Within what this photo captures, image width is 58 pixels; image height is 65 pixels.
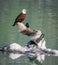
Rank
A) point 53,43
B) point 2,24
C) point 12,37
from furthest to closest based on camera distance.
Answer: point 2,24
point 12,37
point 53,43

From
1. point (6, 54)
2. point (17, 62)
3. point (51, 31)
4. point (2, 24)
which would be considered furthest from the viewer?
point (2, 24)

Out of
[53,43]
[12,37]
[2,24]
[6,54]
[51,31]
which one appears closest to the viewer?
[6,54]

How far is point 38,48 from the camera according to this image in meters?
10.7

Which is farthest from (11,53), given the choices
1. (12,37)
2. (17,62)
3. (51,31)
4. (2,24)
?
(2,24)

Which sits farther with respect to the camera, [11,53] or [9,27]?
[9,27]

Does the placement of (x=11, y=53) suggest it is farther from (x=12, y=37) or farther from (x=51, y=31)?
(x=51, y=31)

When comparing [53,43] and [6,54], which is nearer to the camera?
[6,54]

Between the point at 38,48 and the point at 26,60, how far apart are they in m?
0.68

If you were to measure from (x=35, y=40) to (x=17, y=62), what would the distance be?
0.86 metres

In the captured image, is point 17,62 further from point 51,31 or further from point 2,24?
point 2,24

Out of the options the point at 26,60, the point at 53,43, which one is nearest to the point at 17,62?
the point at 26,60

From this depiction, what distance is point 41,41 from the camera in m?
10.6

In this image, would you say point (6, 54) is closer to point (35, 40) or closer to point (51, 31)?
point (35, 40)

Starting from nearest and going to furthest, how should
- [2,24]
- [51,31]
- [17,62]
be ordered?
1. [17,62]
2. [51,31]
3. [2,24]
